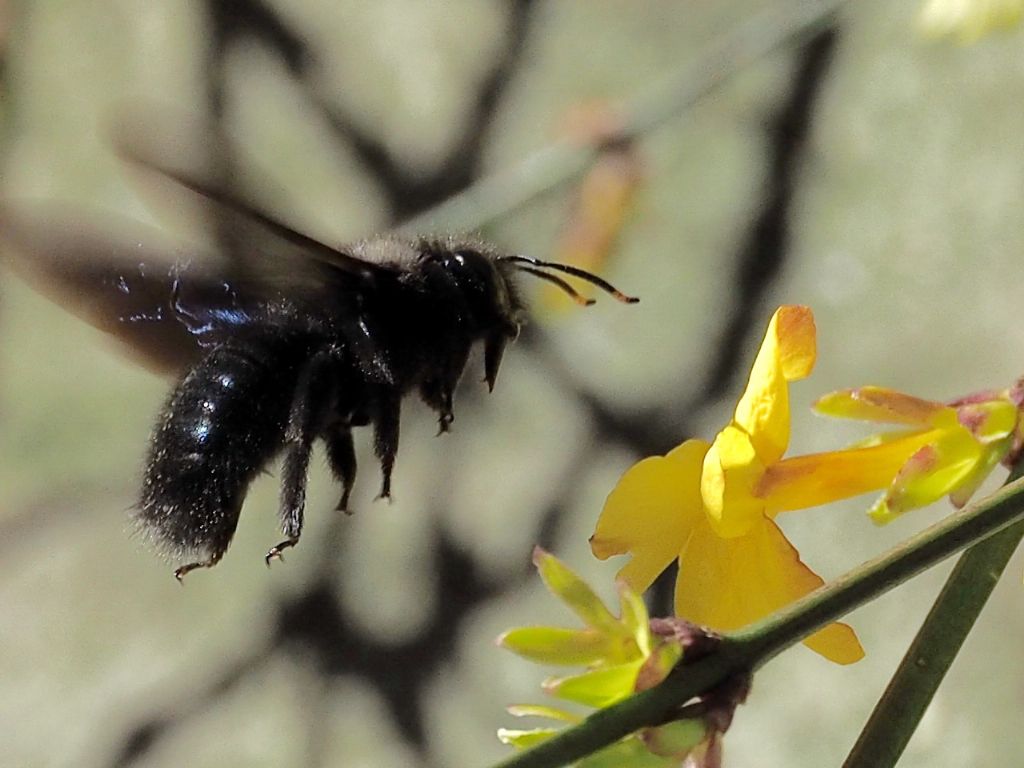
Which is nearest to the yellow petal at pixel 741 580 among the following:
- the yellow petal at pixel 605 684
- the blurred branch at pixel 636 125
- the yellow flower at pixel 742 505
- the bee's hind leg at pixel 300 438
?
the yellow flower at pixel 742 505

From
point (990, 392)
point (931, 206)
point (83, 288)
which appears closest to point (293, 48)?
point (931, 206)

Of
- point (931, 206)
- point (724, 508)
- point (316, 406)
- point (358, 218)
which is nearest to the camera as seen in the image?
point (724, 508)

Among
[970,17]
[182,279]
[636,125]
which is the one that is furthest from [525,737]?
[636,125]

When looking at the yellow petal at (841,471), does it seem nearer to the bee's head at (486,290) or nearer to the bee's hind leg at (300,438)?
the bee's head at (486,290)

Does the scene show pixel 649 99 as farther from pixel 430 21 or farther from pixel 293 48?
pixel 293 48

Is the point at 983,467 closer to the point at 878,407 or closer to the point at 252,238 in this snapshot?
the point at 878,407
